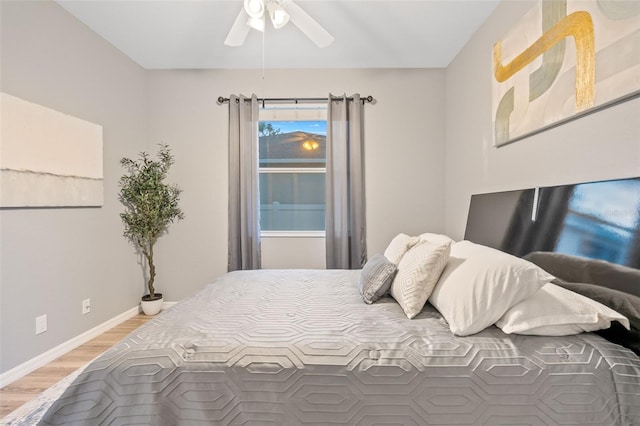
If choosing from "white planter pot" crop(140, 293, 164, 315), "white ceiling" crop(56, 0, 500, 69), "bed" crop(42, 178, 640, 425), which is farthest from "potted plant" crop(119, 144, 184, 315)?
"bed" crop(42, 178, 640, 425)

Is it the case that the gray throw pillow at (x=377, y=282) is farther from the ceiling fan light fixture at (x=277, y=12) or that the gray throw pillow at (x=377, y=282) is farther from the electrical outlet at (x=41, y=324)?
the electrical outlet at (x=41, y=324)

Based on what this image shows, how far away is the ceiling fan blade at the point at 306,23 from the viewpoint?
1921 millimetres

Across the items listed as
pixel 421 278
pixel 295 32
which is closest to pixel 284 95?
pixel 295 32

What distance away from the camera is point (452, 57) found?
312 cm

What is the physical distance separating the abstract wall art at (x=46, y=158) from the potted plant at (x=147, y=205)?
33 centimetres

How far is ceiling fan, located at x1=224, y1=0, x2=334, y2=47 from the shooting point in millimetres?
1804

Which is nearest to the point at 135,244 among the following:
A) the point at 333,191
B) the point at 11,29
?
the point at 11,29

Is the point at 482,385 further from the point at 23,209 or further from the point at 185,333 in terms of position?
the point at 23,209

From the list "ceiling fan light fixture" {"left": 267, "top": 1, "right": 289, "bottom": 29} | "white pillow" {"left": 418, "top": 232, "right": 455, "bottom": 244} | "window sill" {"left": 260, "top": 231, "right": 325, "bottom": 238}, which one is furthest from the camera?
"window sill" {"left": 260, "top": 231, "right": 325, "bottom": 238}

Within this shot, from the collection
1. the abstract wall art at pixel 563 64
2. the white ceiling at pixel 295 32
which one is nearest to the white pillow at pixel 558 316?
the abstract wall art at pixel 563 64

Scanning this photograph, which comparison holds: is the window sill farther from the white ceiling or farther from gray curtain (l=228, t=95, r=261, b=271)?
the white ceiling

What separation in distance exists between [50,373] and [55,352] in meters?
0.25

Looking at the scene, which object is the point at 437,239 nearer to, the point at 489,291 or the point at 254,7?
the point at 489,291

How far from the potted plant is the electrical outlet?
1004 millimetres
